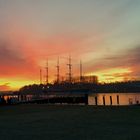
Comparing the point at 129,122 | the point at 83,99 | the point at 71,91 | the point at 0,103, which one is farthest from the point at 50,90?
the point at 129,122

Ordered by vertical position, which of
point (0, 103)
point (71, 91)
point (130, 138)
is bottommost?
point (130, 138)

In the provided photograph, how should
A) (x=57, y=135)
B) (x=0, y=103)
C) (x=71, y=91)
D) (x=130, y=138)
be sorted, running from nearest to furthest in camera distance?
(x=130, y=138) → (x=57, y=135) → (x=0, y=103) → (x=71, y=91)

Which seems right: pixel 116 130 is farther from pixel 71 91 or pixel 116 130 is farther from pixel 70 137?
pixel 71 91

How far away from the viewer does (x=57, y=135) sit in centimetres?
2045

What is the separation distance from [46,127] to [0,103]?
37361 mm

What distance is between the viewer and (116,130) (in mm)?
21719

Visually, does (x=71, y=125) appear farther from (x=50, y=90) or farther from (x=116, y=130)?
(x=50, y=90)

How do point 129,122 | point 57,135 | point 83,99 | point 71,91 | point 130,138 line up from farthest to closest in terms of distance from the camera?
point 71,91, point 83,99, point 129,122, point 57,135, point 130,138

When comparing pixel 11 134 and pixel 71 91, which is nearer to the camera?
pixel 11 134

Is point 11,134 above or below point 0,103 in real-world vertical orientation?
below

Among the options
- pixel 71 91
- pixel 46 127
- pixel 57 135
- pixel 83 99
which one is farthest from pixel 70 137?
pixel 71 91

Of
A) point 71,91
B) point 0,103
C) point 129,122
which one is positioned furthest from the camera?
point 71,91

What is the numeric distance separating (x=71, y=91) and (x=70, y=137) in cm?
16794

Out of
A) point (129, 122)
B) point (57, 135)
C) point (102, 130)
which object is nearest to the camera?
point (57, 135)
